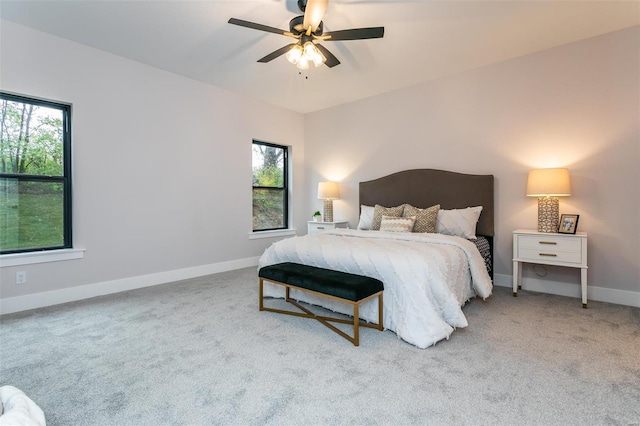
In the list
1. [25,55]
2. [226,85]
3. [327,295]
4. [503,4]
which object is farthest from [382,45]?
[25,55]

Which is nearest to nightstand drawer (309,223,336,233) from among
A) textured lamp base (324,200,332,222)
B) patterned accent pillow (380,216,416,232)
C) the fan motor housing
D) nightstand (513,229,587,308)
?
textured lamp base (324,200,332,222)

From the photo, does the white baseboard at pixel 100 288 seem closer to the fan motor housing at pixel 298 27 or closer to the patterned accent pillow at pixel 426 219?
the patterned accent pillow at pixel 426 219

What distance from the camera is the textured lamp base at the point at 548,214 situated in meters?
3.21

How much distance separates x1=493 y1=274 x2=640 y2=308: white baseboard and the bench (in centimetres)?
220

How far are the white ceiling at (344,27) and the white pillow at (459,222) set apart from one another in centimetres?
181

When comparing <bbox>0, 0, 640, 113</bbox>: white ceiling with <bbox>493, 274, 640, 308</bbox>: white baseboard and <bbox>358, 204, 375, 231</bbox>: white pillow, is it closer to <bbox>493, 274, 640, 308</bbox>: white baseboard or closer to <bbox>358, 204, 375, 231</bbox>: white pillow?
<bbox>358, 204, 375, 231</bbox>: white pillow

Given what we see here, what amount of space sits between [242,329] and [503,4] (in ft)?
11.5

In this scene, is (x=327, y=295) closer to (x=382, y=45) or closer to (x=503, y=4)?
(x=382, y=45)

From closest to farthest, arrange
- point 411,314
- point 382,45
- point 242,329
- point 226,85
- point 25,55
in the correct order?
1. point 411,314
2. point 242,329
3. point 25,55
4. point 382,45
5. point 226,85

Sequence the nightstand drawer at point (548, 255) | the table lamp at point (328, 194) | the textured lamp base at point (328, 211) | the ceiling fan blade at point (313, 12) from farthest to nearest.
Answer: the textured lamp base at point (328, 211), the table lamp at point (328, 194), the nightstand drawer at point (548, 255), the ceiling fan blade at point (313, 12)

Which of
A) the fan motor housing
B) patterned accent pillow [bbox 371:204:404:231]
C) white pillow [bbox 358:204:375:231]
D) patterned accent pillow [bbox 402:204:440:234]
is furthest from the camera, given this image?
white pillow [bbox 358:204:375:231]

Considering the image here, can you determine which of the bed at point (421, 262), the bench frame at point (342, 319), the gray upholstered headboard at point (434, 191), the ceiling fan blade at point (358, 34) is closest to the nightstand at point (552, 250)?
the bed at point (421, 262)

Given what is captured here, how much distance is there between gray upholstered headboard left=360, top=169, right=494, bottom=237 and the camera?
3818 mm

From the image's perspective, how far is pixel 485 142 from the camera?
3.92 metres
